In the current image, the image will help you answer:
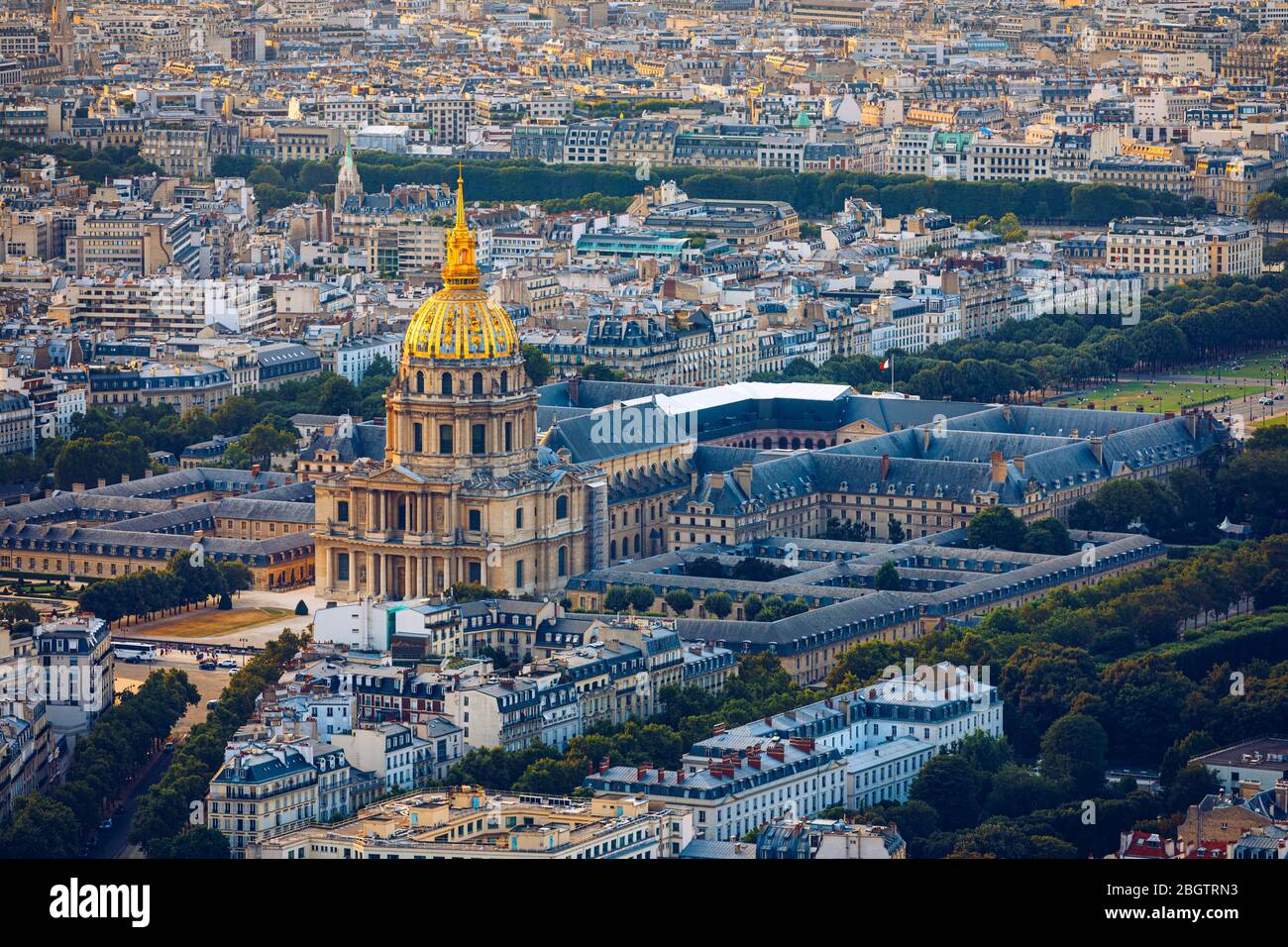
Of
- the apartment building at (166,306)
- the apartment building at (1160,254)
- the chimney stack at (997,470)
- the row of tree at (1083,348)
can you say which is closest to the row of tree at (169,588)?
the chimney stack at (997,470)

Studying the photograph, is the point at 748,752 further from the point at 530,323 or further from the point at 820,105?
the point at 820,105

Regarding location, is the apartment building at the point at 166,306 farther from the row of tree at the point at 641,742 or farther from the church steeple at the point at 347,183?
the row of tree at the point at 641,742

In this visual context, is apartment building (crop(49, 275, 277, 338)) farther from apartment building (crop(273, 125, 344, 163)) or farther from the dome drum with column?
apartment building (crop(273, 125, 344, 163))

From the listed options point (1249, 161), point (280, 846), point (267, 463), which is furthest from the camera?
point (1249, 161)

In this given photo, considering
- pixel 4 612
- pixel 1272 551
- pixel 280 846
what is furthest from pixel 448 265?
pixel 280 846
